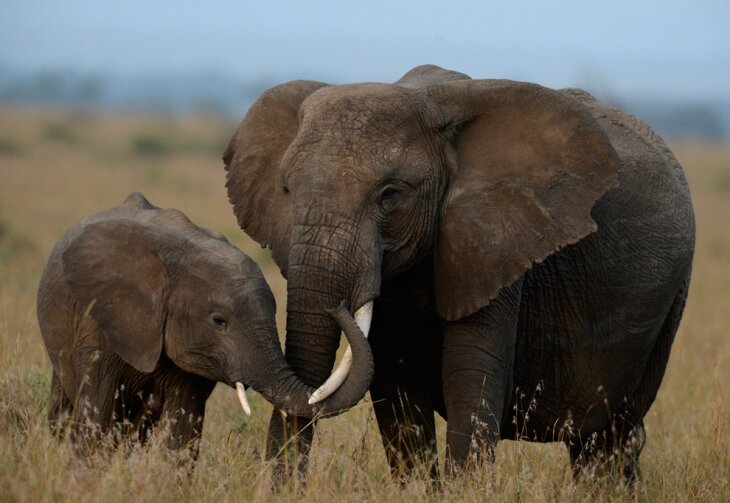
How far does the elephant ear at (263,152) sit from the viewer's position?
5801 mm

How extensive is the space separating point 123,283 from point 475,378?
1.45 metres

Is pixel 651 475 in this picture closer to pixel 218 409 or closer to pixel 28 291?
pixel 218 409

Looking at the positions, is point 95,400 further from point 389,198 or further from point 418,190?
point 418,190

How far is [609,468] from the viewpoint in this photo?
6.99 meters

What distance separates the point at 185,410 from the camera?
213 inches

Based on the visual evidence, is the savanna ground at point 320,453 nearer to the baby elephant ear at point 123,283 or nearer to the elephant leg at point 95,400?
the elephant leg at point 95,400

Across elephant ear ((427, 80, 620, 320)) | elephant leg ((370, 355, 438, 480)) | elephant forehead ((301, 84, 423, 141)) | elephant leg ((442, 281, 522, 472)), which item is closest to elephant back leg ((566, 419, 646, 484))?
elephant leg ((370, 355, 438, 480))

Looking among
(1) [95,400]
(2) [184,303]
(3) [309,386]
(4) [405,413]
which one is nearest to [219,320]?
(2) [184,303]

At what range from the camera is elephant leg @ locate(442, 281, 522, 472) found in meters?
5.50

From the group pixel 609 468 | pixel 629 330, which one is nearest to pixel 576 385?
pixel 629 330

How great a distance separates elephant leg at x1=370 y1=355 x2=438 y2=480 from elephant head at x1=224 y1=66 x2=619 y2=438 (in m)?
0.65

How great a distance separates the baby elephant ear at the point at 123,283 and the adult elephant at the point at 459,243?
0.52 metres

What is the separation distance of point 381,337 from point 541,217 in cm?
92

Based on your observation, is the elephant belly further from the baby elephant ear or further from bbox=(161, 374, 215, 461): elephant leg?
the baby elephant ear
